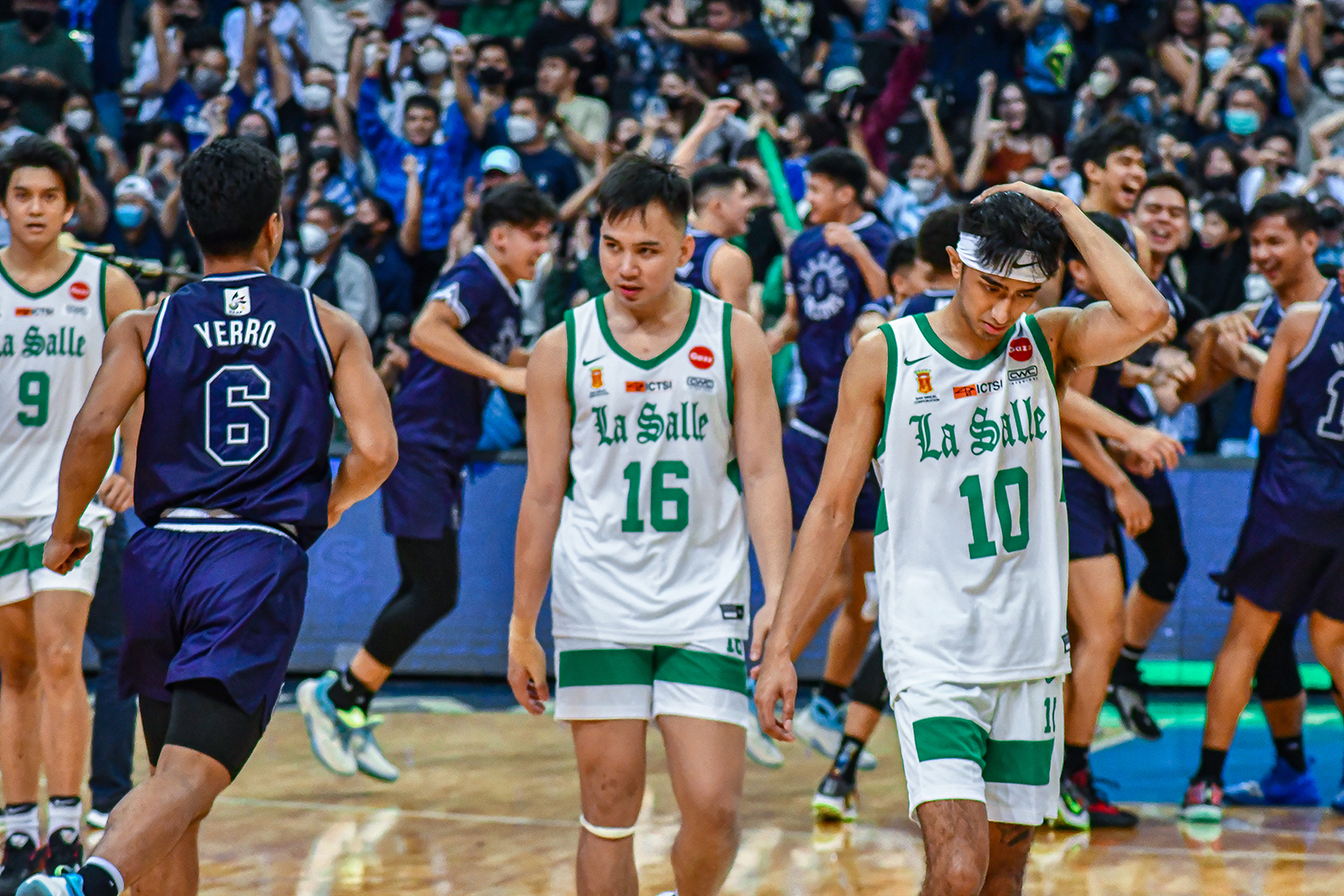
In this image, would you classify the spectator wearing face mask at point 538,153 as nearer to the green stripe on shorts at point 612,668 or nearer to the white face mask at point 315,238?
the white face mask at point 315,238

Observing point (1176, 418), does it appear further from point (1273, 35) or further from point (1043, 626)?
point (1043, 626)

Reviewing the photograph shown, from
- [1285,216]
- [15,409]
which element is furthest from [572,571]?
[1285,216]

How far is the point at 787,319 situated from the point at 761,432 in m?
4.21

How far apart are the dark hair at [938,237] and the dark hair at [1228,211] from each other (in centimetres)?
455

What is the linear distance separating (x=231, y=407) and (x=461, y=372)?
11.5 ft

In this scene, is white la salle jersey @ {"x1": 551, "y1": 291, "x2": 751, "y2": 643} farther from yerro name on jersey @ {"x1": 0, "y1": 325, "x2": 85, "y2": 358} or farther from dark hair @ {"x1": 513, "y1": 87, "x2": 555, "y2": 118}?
dark hair @ {"x1": 513, "y1": 87, "x2": 555, "y2": 118}

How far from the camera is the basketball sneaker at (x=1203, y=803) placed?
655 cm

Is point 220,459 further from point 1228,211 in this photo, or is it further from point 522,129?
point 522,129

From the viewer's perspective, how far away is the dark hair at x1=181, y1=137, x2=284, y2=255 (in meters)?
3.96

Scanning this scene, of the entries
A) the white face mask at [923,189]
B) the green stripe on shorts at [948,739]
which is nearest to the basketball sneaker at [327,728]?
the green stripe on shorts at [948,739]

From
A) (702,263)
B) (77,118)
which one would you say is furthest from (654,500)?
(77,118)

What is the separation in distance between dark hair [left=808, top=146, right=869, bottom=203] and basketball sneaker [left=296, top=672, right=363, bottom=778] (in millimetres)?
3358

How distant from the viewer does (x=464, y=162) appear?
1227 cm

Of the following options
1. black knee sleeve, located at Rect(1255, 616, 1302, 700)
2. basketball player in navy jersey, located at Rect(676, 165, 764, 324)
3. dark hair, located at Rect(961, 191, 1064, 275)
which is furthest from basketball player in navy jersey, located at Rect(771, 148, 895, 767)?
dark hair, located at Rect(961, 191, 1064, 275)
